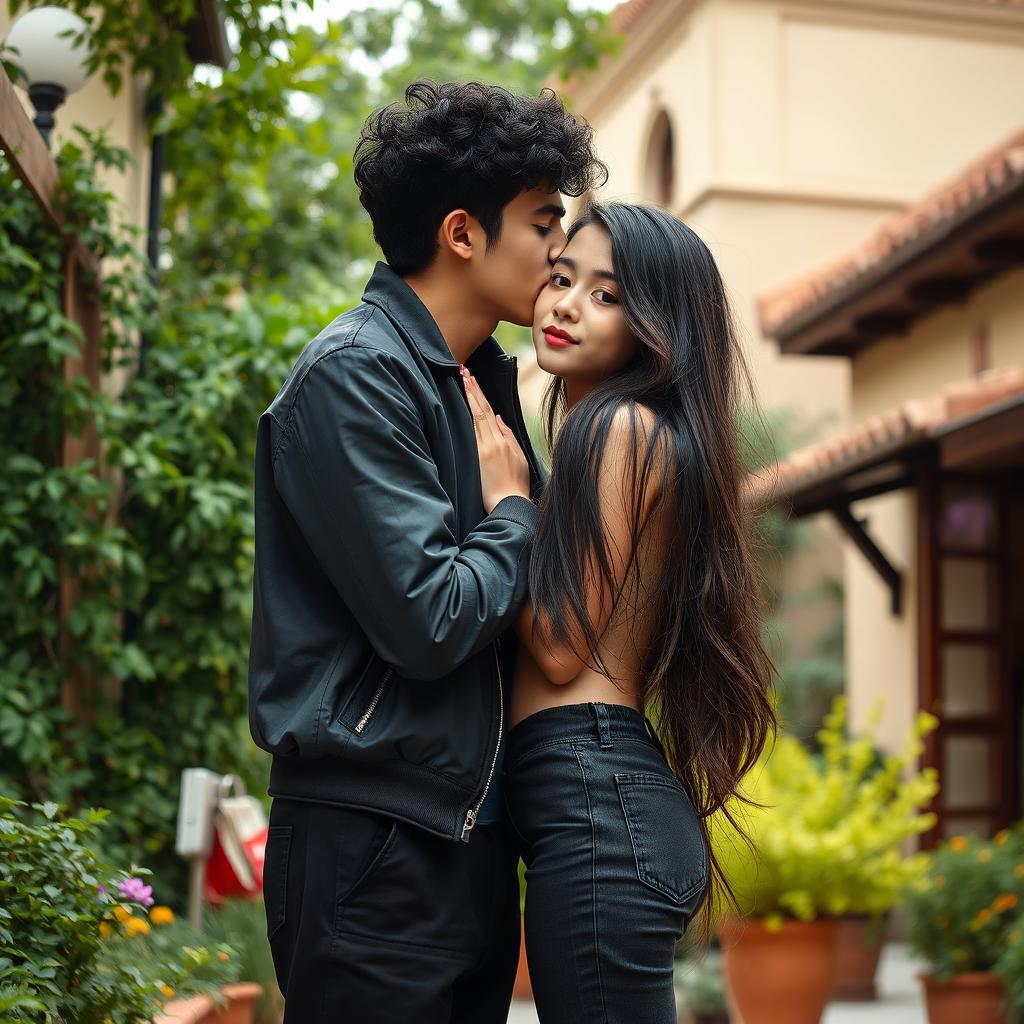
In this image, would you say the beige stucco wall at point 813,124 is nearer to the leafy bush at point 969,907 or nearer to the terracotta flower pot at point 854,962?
the terracotta flower pot at point 854,962

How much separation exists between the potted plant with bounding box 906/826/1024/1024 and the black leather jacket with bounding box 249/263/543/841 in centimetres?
433

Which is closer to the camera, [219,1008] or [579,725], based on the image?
[579,725]

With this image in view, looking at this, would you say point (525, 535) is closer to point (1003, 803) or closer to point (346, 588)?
point (346, 588)

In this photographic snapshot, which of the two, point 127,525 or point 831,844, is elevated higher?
point 127,525

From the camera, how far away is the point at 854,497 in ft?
33.3

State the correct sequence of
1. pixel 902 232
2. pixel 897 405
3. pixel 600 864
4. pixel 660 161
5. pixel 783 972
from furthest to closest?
pixel 660 161, pixel 897 405, pixel 902 232, pixel 783 972, pixel 600 864

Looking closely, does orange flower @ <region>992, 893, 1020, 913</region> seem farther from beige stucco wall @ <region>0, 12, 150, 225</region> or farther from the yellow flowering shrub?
beige stucco wall @ <region>0, 12, 150, 225</region>

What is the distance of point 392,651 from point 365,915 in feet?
1.20

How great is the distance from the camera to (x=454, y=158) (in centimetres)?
232

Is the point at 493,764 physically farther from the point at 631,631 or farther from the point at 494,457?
the point at 494,457

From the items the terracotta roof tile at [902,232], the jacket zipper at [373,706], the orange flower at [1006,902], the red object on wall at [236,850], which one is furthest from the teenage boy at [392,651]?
the terracotta roof tile at [902,232]

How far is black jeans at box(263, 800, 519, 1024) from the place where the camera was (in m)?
2.05

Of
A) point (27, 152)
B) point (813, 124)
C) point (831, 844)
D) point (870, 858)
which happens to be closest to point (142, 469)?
point (27, 152)

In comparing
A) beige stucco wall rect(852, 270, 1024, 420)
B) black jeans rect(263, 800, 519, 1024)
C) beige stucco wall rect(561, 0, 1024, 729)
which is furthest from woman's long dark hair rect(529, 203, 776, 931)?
beige stucco wall rect(561, 0, 1024, 729)
